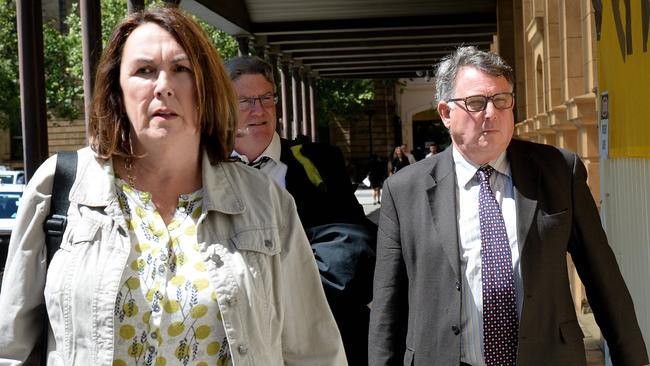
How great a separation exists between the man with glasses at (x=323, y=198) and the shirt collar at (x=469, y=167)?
389 millimetres

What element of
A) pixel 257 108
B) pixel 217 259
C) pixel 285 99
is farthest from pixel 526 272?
pixel 285 99

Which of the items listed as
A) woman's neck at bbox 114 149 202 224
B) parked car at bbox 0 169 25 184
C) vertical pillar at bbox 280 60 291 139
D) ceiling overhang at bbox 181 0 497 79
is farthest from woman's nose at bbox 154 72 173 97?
vertical pillar at bbox 280 60 291 139

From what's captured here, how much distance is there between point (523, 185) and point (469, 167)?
224 mm

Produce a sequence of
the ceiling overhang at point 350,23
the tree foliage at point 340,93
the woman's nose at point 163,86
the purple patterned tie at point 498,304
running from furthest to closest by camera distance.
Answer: the tree foliage at point 340,93
the ceiling overhang at point 350,23
the purple patterned tie at point 498,304
the woman's nose at point 163,86

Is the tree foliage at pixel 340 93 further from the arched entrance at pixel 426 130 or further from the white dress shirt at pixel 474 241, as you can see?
the white dress shirt at pixel 474 241

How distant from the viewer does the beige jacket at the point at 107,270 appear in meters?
2.34

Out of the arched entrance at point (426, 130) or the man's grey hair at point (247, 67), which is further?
the arched entrance at point (426, 130)

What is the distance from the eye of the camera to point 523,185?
371cm

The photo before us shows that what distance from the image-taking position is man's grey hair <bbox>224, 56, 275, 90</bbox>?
13.2 ft

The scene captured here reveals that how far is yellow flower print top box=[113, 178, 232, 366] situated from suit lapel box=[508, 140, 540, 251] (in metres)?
1.50

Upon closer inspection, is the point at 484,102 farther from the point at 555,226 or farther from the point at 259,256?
the point at 259,256

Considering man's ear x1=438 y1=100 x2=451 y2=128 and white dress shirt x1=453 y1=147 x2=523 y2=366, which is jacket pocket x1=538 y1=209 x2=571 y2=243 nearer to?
white dress shirt x1=453 y1=147 x2=523 y2=366

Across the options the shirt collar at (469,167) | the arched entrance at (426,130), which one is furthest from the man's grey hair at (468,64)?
the arched entrance at (426,130)

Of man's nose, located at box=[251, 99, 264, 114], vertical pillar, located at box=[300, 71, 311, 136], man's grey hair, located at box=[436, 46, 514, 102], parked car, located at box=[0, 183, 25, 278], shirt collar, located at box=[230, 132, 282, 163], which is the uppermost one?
vertical pillar, located at box=[300, 71, 311, 136]
